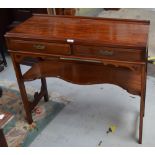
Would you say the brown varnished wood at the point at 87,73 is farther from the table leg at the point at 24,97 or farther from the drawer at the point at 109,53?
the drawer at the point at 109,53

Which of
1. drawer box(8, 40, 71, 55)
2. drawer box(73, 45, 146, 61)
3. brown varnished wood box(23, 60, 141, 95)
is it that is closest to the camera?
drawer box(73, 45, 146, 61)

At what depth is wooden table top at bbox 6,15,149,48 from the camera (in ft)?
4.83

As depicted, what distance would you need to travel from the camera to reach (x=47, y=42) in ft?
5.12

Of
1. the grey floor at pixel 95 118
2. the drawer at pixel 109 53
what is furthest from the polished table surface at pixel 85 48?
the grey floor at pixel 95 118

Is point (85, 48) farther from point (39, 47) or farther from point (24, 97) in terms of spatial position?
point (24, 97)

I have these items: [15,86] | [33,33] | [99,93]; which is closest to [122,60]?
[33,33]

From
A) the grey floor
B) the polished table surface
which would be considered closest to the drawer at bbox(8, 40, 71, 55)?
the polished table surface

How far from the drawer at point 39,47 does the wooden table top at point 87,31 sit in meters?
0.04

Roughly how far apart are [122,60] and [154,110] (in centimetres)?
84

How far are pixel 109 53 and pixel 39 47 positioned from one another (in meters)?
0.45

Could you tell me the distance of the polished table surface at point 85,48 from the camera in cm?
145

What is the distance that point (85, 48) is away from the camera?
4.90 feet

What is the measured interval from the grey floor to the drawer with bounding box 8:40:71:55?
697 millimetres

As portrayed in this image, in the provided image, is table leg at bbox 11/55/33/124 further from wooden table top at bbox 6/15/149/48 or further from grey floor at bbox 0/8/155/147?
wooden table top at bbox 6/15/149/48
